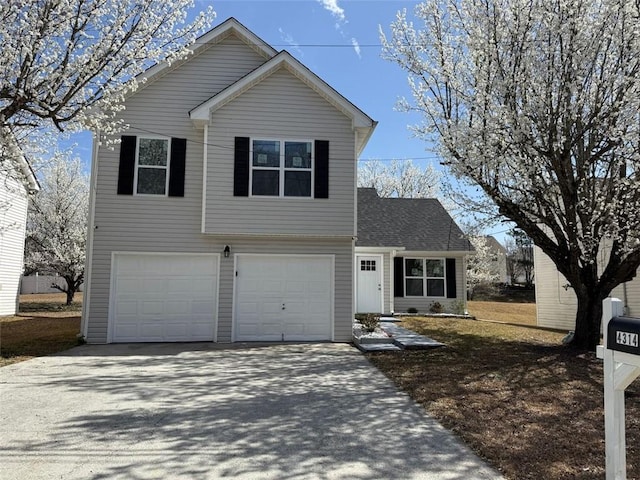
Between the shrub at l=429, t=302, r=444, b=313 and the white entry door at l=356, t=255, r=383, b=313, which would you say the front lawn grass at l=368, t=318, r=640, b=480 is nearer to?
the white entry door at l=356, t=255, r=383, b=313

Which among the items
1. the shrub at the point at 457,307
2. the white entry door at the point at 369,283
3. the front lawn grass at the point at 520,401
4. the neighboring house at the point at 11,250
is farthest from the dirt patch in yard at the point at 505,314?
the neighboring house at the point at 11,250

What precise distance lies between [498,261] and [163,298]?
117 ft

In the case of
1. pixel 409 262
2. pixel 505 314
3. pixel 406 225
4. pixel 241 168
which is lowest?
pixel 505 314

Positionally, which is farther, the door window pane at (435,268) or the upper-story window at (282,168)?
the door window pane at (435,268)

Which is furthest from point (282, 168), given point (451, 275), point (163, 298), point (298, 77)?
point (451, 275)

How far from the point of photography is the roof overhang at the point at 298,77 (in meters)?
10.9

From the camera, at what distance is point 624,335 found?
3.00 meters

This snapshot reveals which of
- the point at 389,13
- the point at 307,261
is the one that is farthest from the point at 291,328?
the point at 389,13

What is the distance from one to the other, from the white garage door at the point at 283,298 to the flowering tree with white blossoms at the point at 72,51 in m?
4.85

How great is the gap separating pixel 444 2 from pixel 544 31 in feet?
8.57

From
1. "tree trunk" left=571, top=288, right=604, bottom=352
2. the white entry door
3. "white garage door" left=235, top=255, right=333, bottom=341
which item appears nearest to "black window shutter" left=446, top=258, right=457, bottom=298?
the white entry door

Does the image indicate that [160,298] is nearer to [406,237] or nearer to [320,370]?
[320,370]

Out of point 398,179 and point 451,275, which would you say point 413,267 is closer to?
point 451,275

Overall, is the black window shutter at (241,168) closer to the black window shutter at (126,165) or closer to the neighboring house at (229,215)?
the neighboring house at (229,215)
